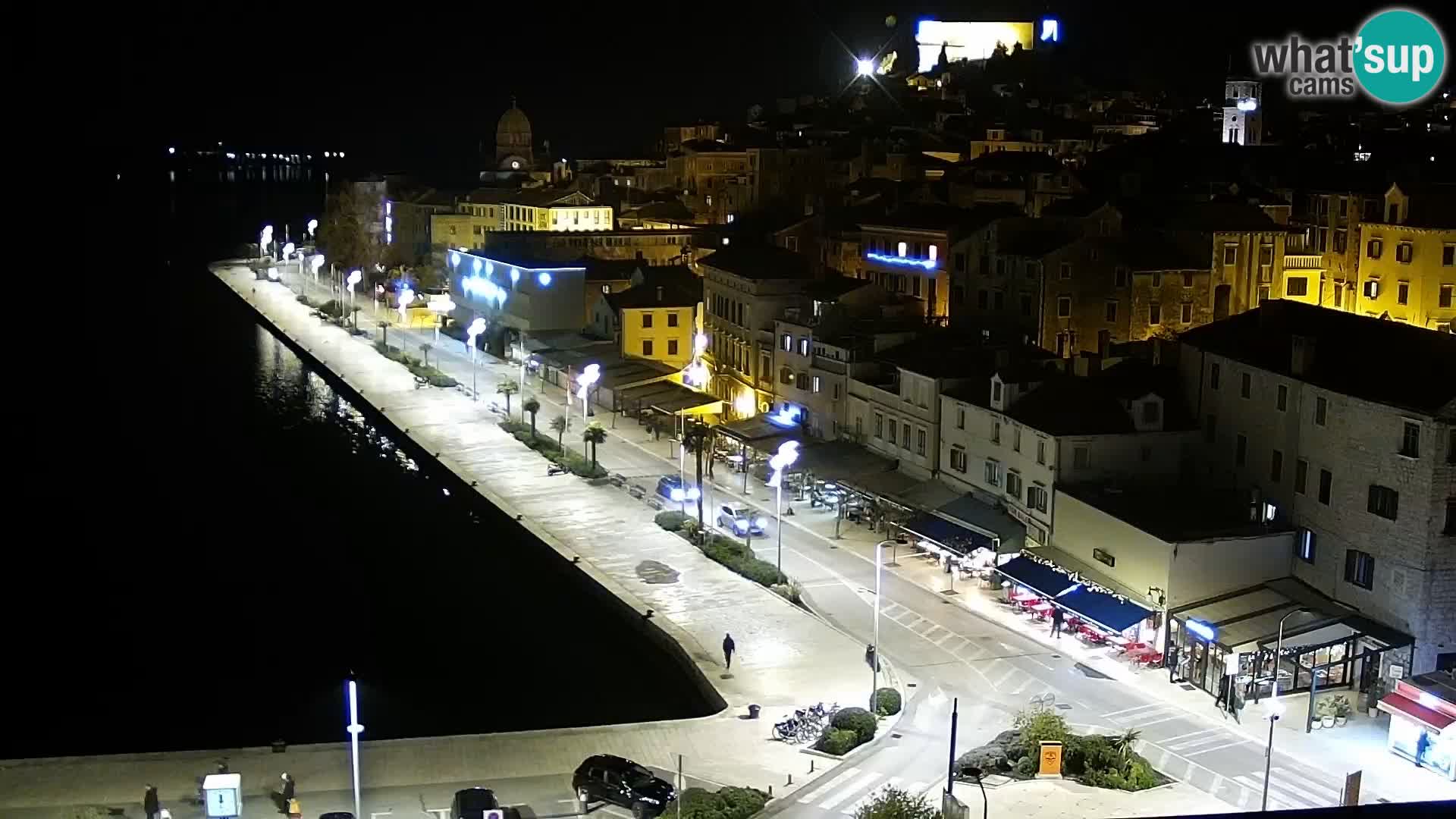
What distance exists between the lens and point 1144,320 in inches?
1940

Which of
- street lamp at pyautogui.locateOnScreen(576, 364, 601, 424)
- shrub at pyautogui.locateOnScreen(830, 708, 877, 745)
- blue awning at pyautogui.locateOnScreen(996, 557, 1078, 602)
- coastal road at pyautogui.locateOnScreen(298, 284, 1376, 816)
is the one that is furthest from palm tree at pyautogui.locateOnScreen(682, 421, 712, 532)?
shrub at pyautogui.locateOnScreen(830, 708, 877, 745)

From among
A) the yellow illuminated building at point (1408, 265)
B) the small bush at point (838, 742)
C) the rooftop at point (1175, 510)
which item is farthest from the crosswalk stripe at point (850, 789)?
the yellow illuminated building at point (1408, 265)

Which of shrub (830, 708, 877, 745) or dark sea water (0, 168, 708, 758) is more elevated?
shrub (830, 708, 877, 745)

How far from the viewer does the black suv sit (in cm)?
2311

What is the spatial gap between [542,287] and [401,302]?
16805 millimetres

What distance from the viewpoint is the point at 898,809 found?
1966 cm

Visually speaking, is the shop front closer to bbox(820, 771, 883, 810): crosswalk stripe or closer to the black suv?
bbox(820, 771, 883, 810): crosswalk stripe

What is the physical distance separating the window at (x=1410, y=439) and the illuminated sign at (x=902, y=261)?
86.3 feet

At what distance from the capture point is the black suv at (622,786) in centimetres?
2311

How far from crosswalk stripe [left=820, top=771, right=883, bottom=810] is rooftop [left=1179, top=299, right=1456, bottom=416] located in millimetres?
12688

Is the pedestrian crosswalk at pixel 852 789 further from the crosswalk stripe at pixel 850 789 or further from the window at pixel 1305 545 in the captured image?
the window at pixel 1305 545

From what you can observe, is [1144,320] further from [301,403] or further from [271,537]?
[301,403]

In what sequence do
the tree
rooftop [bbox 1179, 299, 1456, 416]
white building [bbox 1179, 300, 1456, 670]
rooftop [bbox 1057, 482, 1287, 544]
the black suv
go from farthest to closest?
rooftop [bbox 1057, 482, 1287, 544] → rooftop [bbox 1179, 299, 1456, 416] → white building [bbox 1179, 300, 1456, 670] → the black suv → the tree

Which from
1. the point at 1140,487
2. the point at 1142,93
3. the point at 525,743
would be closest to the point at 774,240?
the point at 1140,487
